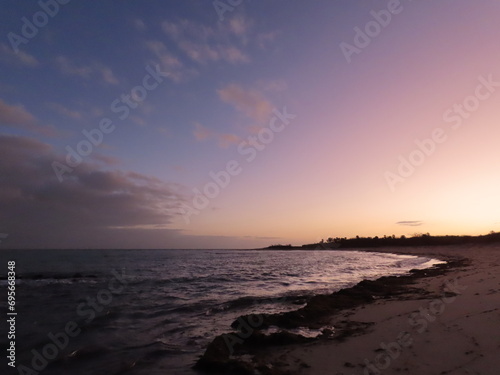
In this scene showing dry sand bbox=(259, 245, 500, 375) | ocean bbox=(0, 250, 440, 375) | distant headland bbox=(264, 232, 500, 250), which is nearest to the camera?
dry sand bbox=(259, 245, 500, 375)

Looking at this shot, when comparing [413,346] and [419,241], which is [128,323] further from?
[419,241]

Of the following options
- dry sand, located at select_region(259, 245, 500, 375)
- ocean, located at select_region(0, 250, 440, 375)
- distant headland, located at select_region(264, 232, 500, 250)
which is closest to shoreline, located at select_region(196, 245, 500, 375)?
dry sand, located at select_region(259, 245, 500, 375)

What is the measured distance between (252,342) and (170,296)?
11.0 meters

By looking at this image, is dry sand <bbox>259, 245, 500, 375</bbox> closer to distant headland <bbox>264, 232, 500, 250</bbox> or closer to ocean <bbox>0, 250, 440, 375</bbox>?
ocean <bbox>0, 250, 440, 375</bbox>

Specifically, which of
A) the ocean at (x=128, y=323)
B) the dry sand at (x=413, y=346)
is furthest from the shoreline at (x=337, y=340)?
the ocean at (x=128, y=323)

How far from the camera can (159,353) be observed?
860 centimetres

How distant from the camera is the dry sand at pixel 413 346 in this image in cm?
609

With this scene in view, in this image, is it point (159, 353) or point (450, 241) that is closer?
point (159, 353)

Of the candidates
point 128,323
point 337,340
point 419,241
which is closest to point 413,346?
point 337,340

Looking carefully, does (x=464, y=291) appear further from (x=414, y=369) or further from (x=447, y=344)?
(x=414, y=369)

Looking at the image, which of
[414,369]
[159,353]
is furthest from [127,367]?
[414,369]

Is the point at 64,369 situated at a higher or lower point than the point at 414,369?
lower

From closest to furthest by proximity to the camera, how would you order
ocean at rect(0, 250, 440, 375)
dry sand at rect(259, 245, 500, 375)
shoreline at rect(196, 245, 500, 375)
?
1. dry sand at rect(259, 245, 500, 375)
2. shoreline at rect(196, 245, 500, 375)
3. ocean at rect(0, 250, 440, 375)

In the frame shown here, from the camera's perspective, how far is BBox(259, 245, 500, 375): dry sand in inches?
240
